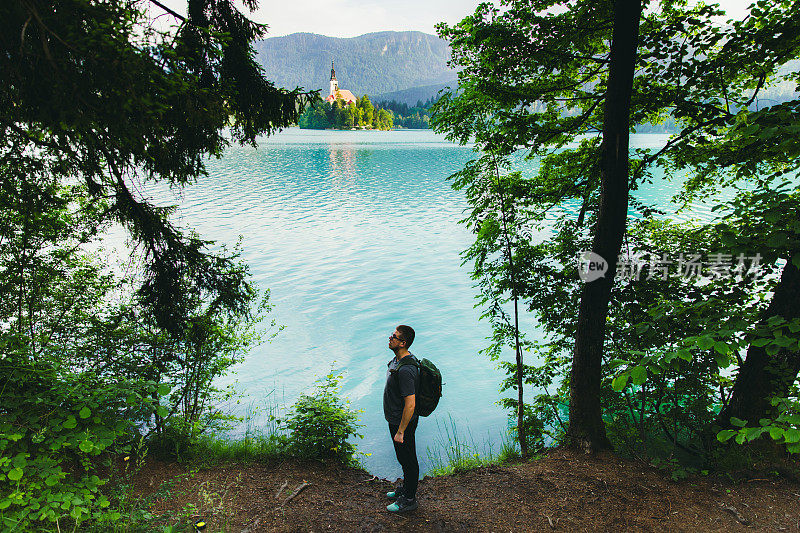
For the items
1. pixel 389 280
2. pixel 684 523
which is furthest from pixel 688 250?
pixel 389 280

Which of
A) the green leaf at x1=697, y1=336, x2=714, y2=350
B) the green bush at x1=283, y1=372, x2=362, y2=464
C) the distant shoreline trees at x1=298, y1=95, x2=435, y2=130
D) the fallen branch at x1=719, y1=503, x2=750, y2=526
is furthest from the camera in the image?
the distant shoreline trees at x1=298, y1=95, x2=435, y2=130

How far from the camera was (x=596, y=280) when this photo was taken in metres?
4.88

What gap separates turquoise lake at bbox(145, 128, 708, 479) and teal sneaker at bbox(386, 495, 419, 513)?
342 centimetres

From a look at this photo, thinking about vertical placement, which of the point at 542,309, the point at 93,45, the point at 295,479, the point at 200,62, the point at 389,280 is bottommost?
the point at 389,280

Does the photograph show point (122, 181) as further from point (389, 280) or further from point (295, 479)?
point (389, 280)

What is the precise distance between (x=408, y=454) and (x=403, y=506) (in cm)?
63

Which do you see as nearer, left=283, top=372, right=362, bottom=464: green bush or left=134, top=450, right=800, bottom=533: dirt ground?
left=134, top=450, right=800, bottom=533: dirt ground

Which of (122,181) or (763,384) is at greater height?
(122,181)

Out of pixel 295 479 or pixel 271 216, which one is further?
pixel 271 216

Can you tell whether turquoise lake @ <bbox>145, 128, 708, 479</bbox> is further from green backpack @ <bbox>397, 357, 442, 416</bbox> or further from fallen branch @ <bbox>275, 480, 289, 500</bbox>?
green backpack @ <bbox>397, 357, 442, 416</bbox>

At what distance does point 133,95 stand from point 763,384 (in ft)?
23.0

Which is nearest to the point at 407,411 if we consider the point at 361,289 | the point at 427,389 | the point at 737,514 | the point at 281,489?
the point at 427,389

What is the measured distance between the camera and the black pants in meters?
4.04

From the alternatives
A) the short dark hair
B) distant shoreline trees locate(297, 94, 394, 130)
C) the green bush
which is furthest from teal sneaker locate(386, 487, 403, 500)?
distant shoreline trees locate(297, 94, 394, 130)
